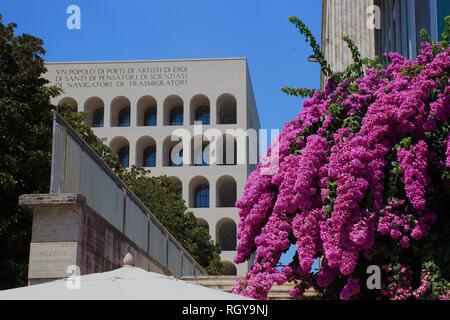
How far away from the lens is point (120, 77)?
72.2 meters

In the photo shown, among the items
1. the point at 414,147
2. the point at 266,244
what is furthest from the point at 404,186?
the point at 266,244

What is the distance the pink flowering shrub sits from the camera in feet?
28.7

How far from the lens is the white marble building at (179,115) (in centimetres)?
6850

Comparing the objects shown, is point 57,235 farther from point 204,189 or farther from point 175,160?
point 175,160

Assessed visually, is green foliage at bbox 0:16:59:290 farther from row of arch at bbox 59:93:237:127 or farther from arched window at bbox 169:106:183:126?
arched window at bbox 169:106:183:126

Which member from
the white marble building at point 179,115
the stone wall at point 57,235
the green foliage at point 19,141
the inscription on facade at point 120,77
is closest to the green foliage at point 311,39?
the stone wall at point 57,235

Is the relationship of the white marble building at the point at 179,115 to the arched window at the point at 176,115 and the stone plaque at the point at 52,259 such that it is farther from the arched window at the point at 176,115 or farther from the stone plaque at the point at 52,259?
the stone plaque at the point at 52,259

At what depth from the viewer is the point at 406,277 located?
898 cm

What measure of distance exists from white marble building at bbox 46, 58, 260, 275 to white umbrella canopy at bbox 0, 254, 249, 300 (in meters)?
59.7

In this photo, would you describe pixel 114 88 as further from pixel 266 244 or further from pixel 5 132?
pixel 266 244

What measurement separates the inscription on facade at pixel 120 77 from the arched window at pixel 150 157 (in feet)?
20.5

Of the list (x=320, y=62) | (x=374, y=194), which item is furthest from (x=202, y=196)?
(x=374, y=194)

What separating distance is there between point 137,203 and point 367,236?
853 cm

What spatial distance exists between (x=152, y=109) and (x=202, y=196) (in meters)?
10.5
